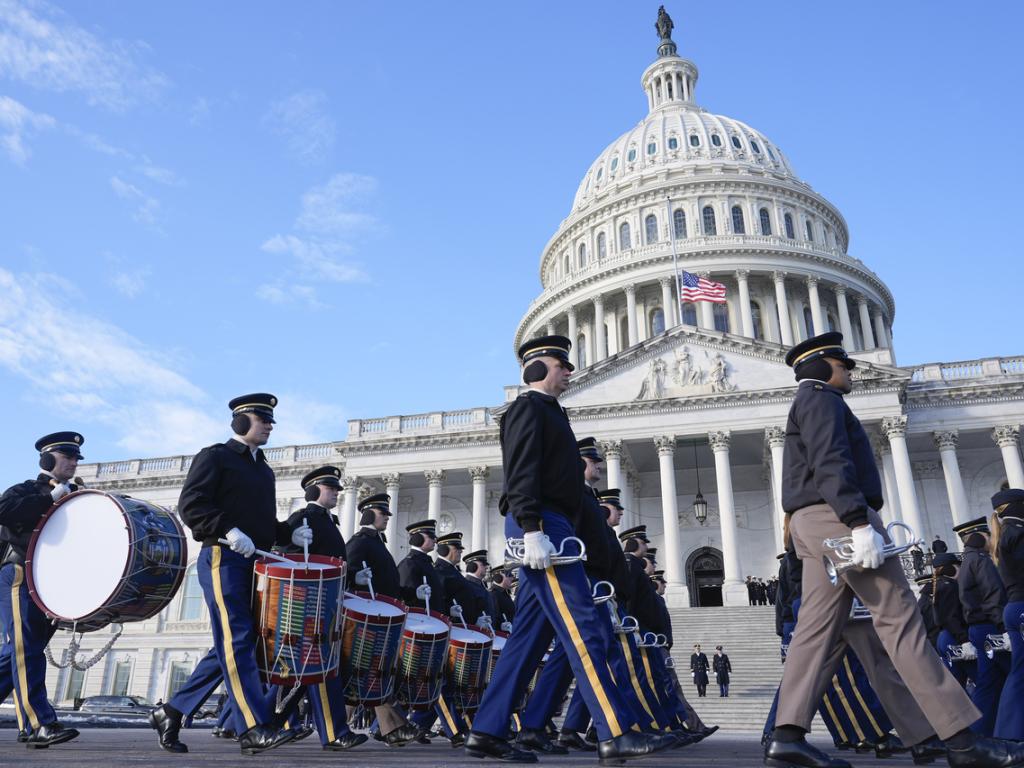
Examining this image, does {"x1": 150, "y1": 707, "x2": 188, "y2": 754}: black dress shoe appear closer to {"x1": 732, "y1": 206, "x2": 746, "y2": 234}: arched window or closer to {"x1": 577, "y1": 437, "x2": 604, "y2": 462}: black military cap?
{"x1": 577, "y1": 437, "x2": 604, "y2": 462}: black military cap

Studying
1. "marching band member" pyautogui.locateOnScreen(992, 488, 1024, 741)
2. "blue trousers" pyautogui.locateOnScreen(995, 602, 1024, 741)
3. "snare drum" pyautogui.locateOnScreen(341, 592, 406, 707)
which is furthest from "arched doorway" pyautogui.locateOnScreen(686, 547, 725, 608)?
"snare drum" pyautogui.locateOnScreen(341, 592, 406, 707)

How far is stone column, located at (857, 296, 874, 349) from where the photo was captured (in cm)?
6050

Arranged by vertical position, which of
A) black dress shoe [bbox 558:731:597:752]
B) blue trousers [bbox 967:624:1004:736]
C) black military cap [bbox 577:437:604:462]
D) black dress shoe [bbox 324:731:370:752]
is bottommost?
black dress shoe [bbox 558:731:597:752]

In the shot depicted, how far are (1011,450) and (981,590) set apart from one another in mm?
34763

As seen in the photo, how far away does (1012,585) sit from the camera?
7.98 metres

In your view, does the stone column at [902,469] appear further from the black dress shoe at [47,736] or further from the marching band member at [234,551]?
the black dress shoe at [47,736]

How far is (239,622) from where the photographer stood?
6.55 meters

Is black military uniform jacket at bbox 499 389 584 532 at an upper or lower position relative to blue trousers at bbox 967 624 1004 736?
upper

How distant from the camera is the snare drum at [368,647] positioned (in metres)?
7.88

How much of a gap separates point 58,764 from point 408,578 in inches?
243

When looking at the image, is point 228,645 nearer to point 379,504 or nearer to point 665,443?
point 379,504

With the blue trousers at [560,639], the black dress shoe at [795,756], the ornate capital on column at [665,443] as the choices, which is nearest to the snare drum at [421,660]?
the blue trousers at [560,639]

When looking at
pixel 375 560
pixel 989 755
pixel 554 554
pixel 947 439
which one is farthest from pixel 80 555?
pixel 947 439

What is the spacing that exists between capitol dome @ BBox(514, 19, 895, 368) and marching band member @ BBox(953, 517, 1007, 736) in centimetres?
4521
